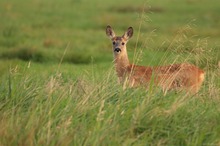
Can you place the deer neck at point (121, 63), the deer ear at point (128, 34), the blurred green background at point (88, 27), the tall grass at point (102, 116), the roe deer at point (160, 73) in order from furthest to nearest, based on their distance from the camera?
the blurred green background at point (88, 27) → the deer ear at point (128, 34) → the deer neck at point (121, 63) → the roe deer at point (160, 73) → the tall grass at point (102, 116)

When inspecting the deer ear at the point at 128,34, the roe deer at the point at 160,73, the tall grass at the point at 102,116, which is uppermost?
the deer ear at the point at 128,34

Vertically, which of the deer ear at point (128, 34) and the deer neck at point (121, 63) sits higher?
the deer ear at point (128, 34)

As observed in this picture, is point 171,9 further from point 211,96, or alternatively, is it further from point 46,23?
point 211,96

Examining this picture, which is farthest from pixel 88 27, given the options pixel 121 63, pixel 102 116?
pixel 102 116

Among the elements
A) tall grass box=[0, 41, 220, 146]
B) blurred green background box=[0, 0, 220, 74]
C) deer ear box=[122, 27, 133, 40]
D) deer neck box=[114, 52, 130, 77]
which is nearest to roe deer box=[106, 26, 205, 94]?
deer neck box=[114, 52, 130, 77]

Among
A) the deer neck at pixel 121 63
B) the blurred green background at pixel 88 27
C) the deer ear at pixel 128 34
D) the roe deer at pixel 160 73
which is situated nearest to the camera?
the roe deer at pixel 160 73

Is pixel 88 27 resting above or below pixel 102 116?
above

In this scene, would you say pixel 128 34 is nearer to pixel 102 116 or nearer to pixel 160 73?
pixel 160 73

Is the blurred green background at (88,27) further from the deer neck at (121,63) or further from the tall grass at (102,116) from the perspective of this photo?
the tall grass at (102,116)

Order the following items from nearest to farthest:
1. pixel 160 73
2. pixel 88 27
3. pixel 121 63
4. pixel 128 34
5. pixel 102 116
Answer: pixel 102 116
pixel 160 73
pixel 121 63
pixel 128 34
pixel 88 27

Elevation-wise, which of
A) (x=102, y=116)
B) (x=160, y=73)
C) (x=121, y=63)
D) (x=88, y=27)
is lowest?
(x=102, y=116)

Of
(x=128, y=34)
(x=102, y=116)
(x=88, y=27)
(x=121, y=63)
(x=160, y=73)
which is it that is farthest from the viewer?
(x=88, y=27)

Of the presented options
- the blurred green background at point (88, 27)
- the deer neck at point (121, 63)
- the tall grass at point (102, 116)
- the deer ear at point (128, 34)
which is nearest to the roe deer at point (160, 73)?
the deer neck at point (121, 63)

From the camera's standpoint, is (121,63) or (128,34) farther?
(128,34)
